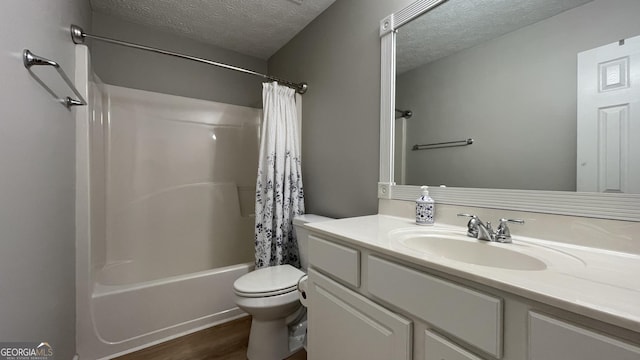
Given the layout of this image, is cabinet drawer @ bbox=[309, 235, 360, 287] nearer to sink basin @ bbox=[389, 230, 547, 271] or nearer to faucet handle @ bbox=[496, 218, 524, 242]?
sink basin @ bbox=[389, 230, 547, 271]

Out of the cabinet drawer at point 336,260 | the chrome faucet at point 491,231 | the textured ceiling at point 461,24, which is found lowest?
the cabinet drawer at point 336,260

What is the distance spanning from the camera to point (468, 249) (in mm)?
845

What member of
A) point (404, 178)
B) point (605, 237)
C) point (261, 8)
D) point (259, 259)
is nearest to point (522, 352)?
point (605, 237)

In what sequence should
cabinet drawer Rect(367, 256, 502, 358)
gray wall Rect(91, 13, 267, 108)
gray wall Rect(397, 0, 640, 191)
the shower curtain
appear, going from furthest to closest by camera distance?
gray wall Rect(91, 13, 267, 108)
the shower curtain
gray wall Rect(397, 0, 640, 191)
cabinet drawer Rect(367, 256, 502, 358)

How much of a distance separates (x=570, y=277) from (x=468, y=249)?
0.34 metres

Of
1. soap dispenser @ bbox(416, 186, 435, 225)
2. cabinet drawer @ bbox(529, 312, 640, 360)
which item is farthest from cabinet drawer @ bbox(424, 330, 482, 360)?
soap dispenser @ bbox(416, 186, 435, 225)

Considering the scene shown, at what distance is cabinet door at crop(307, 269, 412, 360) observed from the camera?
2.20ft

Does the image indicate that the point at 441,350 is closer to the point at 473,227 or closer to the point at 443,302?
the point at 443,302

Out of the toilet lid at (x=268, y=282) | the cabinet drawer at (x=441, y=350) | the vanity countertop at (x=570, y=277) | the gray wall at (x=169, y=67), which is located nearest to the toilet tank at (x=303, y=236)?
the toilet lid at (x=268, y=282)

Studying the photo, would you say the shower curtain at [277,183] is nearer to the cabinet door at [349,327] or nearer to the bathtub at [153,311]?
the bathtub at [153,311]

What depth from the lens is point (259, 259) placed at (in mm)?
1709

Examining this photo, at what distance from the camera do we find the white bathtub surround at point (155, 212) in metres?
1.33

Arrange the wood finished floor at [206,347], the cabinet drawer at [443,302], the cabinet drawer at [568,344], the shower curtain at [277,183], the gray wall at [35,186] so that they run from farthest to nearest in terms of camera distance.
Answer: the shower curtain at [277,183] < the wood finished floor at [206,347] < the gray wall at [35,186] < the cabinet drawer at [443,302] < the cabinet drawer at [568,344]

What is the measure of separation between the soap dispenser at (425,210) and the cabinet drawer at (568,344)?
0.63m
